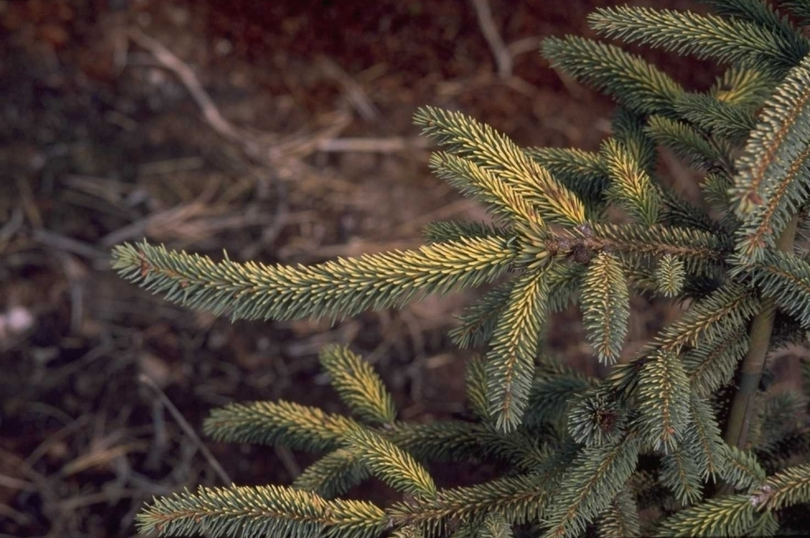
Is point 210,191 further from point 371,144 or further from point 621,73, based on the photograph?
point 621,73

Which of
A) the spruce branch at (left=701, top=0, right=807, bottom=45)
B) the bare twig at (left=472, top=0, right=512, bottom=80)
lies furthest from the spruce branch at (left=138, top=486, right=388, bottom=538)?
the bare twig at (left=472, top=0, right=512, bottom=80)

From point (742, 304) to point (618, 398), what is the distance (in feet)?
0.64

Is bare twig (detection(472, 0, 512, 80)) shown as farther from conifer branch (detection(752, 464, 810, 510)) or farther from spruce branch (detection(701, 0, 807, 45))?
conifer branch (detection(752, 464, 810, 510))

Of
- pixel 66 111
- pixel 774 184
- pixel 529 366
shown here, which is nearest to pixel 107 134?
pixel 66 111

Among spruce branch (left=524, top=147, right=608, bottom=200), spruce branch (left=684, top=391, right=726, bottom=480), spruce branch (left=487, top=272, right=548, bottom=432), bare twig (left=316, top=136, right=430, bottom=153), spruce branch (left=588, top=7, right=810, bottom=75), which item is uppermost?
bare twig (left=316, top=136, right=430, bottom=153)

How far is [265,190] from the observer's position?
2.48 m

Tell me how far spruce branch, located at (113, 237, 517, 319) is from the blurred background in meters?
1.26

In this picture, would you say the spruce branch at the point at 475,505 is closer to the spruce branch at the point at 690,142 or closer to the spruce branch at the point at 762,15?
the spruce branch at the point at 690,142

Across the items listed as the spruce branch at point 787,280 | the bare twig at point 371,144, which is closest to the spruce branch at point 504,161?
the spruce branch at point 787,280

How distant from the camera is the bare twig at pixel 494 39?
2.60 meters

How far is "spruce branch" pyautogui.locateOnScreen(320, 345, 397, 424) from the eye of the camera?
49.2 inches

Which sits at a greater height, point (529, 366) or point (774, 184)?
point (774, 184)

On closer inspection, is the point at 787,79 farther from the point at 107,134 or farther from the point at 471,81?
the point at 107,134

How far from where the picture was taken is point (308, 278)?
0.87 metres
